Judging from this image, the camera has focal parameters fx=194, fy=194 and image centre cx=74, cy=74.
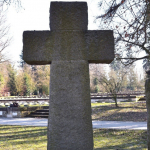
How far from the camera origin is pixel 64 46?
2.71 metres

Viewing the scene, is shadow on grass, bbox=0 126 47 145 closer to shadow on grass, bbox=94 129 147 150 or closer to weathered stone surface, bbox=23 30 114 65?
shadow on grass, bbox=94 129 147 150

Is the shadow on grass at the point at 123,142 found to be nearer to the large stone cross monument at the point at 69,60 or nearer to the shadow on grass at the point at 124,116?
the large stone cross monument at the point at 69,60

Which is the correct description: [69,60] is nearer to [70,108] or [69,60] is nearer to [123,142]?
[70,108]

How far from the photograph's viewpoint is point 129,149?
554 centimetres

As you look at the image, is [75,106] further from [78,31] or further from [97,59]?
[78,31]

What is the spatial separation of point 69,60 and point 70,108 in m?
0.66

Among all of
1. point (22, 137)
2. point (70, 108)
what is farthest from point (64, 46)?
point (22, 137)

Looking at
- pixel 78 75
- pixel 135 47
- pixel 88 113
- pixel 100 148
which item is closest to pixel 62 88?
pixel 78 75

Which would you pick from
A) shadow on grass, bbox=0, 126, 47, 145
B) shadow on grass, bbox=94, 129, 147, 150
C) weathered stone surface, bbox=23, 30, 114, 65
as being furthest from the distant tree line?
weathered stone surface, bbox=23, 30, 114, 65

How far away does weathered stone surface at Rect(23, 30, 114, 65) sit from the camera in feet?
8.87

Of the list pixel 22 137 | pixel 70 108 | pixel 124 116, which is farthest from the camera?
pixel 124 116

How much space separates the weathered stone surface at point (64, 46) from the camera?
271cm

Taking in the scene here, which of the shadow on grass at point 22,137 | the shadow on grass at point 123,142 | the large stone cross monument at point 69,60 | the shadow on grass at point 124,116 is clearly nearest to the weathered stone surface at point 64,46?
the large stone cross monument at point 69,60

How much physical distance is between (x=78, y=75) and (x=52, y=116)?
0.66 metres
